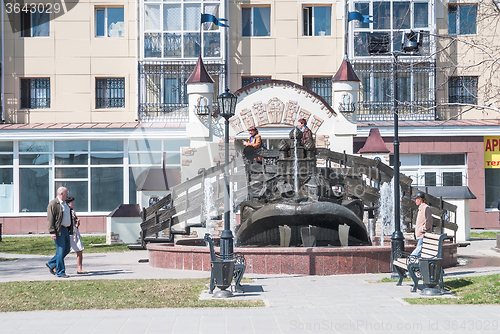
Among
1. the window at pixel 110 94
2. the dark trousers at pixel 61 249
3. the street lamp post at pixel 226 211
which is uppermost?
the window at pixel 110 94

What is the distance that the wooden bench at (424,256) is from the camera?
37.2 feet

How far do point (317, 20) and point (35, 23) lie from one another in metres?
12.3

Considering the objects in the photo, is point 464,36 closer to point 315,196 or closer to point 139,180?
point 139,180

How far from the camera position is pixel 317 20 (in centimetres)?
3222

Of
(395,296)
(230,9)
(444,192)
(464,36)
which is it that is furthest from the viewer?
(230,9)

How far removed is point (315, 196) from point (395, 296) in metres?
5.40

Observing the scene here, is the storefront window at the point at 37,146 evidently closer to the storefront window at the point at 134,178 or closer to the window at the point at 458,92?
the storefront window at the point at 134,178

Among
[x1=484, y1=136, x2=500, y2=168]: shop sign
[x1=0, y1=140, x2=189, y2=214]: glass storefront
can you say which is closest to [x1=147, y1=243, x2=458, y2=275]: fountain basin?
[x1=0, y1=140, x2=189, y2=214]: glass storefront

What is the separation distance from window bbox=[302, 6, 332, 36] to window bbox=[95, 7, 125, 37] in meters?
8.02

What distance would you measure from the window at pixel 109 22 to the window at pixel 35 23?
2.13m

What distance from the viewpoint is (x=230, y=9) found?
1257 inches

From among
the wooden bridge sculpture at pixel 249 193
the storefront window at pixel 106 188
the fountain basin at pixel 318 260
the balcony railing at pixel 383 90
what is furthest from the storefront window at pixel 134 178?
the fountain basin at pixel 318 260

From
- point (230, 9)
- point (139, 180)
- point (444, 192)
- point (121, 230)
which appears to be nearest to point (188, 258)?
point (121, 230)

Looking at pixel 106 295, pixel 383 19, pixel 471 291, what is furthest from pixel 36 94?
pixel 471 291
